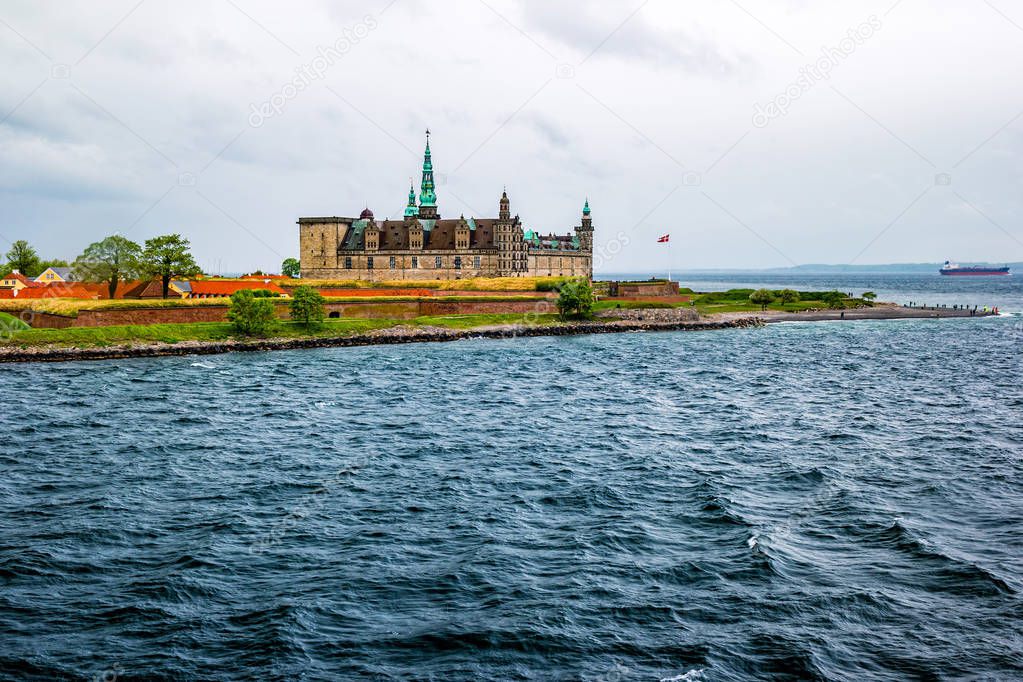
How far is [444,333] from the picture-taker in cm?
9012

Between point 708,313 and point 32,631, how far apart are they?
104 meters

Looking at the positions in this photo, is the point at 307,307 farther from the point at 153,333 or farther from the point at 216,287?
the point at 216,287

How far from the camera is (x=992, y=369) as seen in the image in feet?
204

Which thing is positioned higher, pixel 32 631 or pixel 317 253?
pixel 317 253

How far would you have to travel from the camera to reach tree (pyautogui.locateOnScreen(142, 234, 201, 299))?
92.2 metres

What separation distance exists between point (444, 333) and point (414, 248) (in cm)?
5019

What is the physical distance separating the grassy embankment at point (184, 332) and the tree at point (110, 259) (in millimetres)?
15826

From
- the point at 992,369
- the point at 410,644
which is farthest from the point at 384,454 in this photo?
the point at 992,369

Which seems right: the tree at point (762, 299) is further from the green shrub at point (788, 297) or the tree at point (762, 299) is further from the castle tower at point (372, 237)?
the castle tower at point (372, 237)

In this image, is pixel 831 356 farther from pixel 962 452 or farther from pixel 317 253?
pixel 317 253

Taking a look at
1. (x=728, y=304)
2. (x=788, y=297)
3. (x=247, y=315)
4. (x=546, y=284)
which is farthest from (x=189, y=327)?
(x=788, y=297)

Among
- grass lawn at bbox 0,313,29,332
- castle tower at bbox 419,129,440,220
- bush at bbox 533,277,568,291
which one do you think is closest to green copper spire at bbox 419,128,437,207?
castle tower at bbox 419,129,440,220

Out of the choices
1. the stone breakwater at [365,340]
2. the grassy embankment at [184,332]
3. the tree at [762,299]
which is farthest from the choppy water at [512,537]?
the tree at [762,299]

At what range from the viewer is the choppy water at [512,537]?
17.3 meters
